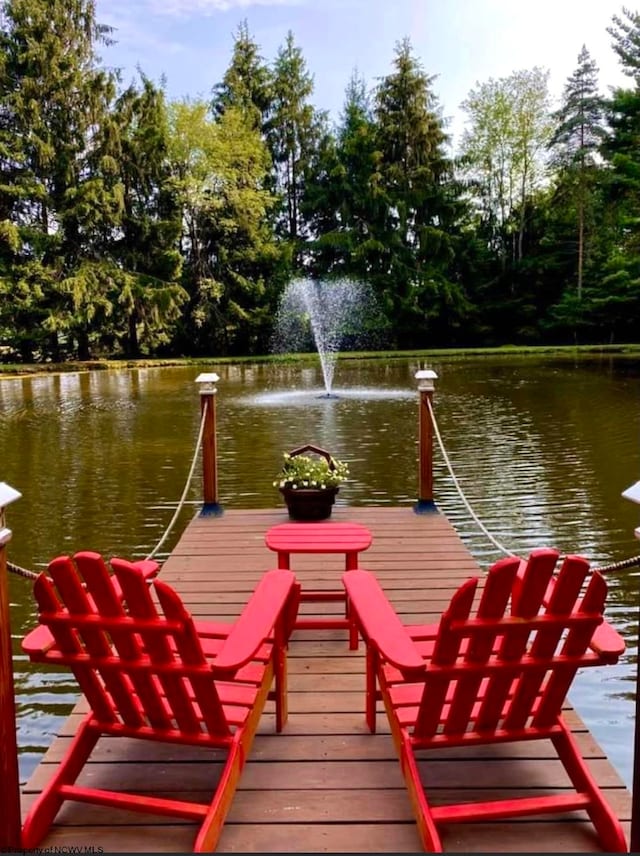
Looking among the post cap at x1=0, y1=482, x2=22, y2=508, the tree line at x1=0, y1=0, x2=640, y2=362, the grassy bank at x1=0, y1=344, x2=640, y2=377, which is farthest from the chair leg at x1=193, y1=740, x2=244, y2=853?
the tree line at x1=0, y1=0, x2=640, y2=362

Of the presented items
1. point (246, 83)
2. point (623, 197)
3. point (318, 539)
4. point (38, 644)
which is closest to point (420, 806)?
point (38, 644)

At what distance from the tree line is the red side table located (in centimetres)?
2087

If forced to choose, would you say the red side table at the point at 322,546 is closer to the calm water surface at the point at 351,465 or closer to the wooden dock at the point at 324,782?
the wooden dock at the point at 324,782

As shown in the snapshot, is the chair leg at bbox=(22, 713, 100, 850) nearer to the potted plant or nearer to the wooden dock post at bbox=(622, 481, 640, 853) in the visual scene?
the wooden dock post at bbox=(622, 481, 640, 853)

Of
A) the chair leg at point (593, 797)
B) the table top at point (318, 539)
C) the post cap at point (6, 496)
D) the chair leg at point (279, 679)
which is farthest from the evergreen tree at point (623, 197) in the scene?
the post cap at point (6, 496)

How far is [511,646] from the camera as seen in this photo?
191 cm

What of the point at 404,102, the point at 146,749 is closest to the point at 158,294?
the point at 404,102

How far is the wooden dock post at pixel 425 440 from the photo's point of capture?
5.33 m

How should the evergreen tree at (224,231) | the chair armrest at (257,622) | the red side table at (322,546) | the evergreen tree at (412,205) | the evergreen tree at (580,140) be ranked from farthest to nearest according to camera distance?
the evergreen tree at (412,205) < the evergreen tree at (580,140) < the evergreen tree at (224,231) < the red side table at (322,546) < the chair armrest at (257,622)

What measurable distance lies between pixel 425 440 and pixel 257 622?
10.8 feet

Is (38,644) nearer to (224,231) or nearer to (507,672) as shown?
(507,672)

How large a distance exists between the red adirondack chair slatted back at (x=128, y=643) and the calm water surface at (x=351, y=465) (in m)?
1.10

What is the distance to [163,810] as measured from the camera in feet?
6.46

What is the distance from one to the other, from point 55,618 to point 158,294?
78.3 ft
